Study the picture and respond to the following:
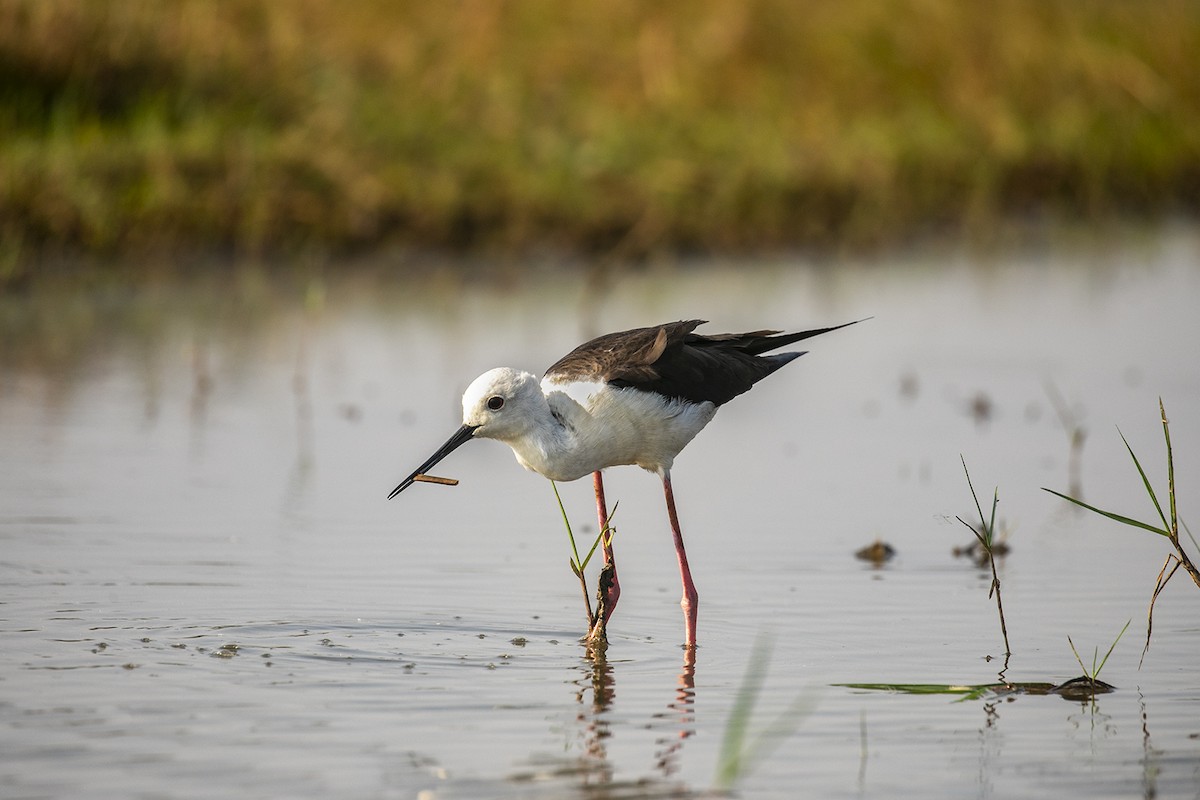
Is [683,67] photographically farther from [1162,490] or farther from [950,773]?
[950,773]

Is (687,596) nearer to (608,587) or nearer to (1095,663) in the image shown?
(608,587)

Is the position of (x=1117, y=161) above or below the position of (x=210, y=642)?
above

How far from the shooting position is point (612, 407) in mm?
5551

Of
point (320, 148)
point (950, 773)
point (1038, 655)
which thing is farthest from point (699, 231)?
point (950, 773)

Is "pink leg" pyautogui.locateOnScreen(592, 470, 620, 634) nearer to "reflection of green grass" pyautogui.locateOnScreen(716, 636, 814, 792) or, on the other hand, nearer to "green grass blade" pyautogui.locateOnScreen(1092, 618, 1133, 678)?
"reflection of green grass" pyautogui.locateOnScreen(716, 636, 814, 792)

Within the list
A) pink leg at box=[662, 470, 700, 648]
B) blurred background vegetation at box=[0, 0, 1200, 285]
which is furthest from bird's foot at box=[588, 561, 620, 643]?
blurred background vegetation at box=[0, 0, 1200, 285]

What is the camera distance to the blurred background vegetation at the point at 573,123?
37.6 ft

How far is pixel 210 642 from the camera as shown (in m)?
4.93

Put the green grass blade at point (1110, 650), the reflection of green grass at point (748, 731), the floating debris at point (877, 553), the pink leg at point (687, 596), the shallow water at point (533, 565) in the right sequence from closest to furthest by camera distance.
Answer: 1. the reflection of green grass at point (748, 731)
2. the shallow water at point (533, 565)
3. the green grass blade at point (1110, 650)
4. the pink leg at point (687, 596)
5. the floating debris at point (877, 553)

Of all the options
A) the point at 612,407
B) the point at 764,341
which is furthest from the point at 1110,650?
the point at 764,341

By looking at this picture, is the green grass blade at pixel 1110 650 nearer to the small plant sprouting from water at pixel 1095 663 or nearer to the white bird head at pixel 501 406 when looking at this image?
the small plant sprouting from water at pixel 1095 663

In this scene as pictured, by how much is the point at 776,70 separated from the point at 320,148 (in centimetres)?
586

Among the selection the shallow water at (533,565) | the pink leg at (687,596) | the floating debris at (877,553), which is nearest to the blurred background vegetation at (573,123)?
the shallow water at (533,565)

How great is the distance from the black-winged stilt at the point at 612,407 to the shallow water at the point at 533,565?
1.29ft
